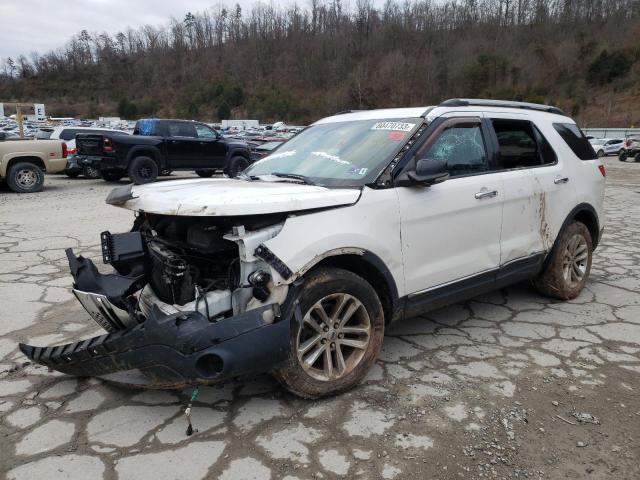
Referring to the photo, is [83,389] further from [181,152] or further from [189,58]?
[189,58]

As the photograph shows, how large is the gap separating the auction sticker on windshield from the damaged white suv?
1cm

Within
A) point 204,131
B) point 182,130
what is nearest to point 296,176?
point 182,130

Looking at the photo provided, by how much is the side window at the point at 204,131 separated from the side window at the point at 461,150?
12.6 meters

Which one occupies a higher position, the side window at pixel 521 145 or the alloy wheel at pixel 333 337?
the side window at pixel 521 145

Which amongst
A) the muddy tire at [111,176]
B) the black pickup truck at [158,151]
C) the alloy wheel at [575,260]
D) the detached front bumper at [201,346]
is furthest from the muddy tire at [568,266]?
the muddy tire at [111,176]

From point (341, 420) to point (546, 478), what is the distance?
1.07 metres

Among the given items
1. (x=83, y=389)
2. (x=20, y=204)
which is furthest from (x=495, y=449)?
(x=20, y=204)

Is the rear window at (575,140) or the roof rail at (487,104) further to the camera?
the rear window at (575,140)

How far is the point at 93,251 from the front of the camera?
663 centimetres

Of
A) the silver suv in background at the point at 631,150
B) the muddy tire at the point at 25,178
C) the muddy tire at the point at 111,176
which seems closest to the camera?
the muddy tire at the point at 25,178

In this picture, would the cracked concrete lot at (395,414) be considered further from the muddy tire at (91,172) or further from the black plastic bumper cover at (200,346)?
the muddy tire at (91,172)

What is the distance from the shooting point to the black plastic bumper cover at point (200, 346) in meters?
2.46

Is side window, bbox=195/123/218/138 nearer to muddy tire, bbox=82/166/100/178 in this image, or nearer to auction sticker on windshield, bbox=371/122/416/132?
muddy tire, bbox=82/166/100/178

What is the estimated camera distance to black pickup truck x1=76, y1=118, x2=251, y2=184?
1352 cm
